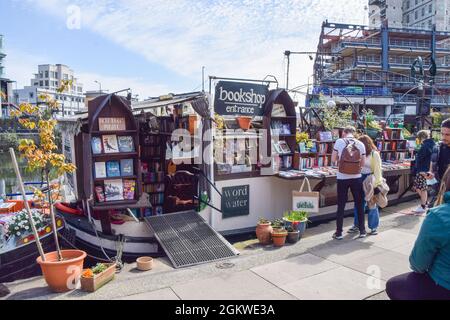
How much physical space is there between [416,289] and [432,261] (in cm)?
28

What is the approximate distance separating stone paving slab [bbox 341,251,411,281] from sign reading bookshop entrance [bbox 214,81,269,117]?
3574 millimetres

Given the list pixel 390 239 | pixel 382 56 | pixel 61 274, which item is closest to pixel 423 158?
pixel 390 239

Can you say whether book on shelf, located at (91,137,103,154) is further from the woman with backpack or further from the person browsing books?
the woman with backpack

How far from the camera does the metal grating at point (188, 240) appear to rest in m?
5.53

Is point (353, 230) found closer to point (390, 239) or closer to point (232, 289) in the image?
point (390, 239)

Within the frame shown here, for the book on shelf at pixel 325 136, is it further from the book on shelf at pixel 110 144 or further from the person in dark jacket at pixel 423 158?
the book on shelf at pixel 110 144

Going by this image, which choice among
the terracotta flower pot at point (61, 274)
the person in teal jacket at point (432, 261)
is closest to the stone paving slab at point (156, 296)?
the terracotta flower pot at point (61, 274)

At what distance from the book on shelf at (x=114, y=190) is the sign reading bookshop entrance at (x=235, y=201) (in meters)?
2.03

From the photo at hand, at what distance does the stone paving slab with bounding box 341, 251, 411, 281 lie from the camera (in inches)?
183

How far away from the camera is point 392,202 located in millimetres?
9242

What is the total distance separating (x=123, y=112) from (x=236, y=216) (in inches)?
121

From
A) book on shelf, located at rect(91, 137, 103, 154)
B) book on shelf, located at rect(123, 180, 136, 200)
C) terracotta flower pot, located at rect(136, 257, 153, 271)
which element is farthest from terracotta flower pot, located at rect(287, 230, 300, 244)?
book on shelf, located at rect(91, 137, 103, 154)

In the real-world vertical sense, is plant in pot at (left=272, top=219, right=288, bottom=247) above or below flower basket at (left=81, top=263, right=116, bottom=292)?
above
